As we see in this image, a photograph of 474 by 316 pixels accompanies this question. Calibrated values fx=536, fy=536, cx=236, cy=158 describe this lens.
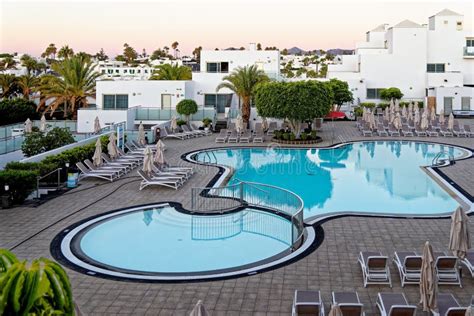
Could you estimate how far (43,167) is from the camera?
16.7 metres

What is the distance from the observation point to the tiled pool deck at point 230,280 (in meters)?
8.46

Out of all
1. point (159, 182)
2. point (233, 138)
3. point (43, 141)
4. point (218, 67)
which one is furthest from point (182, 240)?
point (218, 67)

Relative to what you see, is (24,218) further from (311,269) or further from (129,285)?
(311,269)

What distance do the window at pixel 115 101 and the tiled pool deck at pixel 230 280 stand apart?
69.6 ft

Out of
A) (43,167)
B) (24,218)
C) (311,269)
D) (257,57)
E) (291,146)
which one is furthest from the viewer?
(257,57)

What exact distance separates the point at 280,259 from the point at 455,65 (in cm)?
4655

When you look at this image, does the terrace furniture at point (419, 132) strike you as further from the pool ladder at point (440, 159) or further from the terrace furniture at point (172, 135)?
the terrace furniture at point (172, 135)

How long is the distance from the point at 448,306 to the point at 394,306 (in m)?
0.97

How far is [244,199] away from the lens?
16.0 meters

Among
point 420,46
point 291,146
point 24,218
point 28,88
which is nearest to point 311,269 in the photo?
point 24,218

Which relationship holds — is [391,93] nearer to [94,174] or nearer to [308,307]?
[94,174]

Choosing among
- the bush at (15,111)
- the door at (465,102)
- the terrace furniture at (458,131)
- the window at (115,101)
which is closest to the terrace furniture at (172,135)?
the window at (115,101)

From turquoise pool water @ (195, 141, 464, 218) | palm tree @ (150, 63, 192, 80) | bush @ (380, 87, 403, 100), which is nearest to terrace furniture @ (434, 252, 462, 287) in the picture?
turquoise pool water @ (195, 141, 464, 218)

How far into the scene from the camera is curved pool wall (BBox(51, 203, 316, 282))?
10.5m
